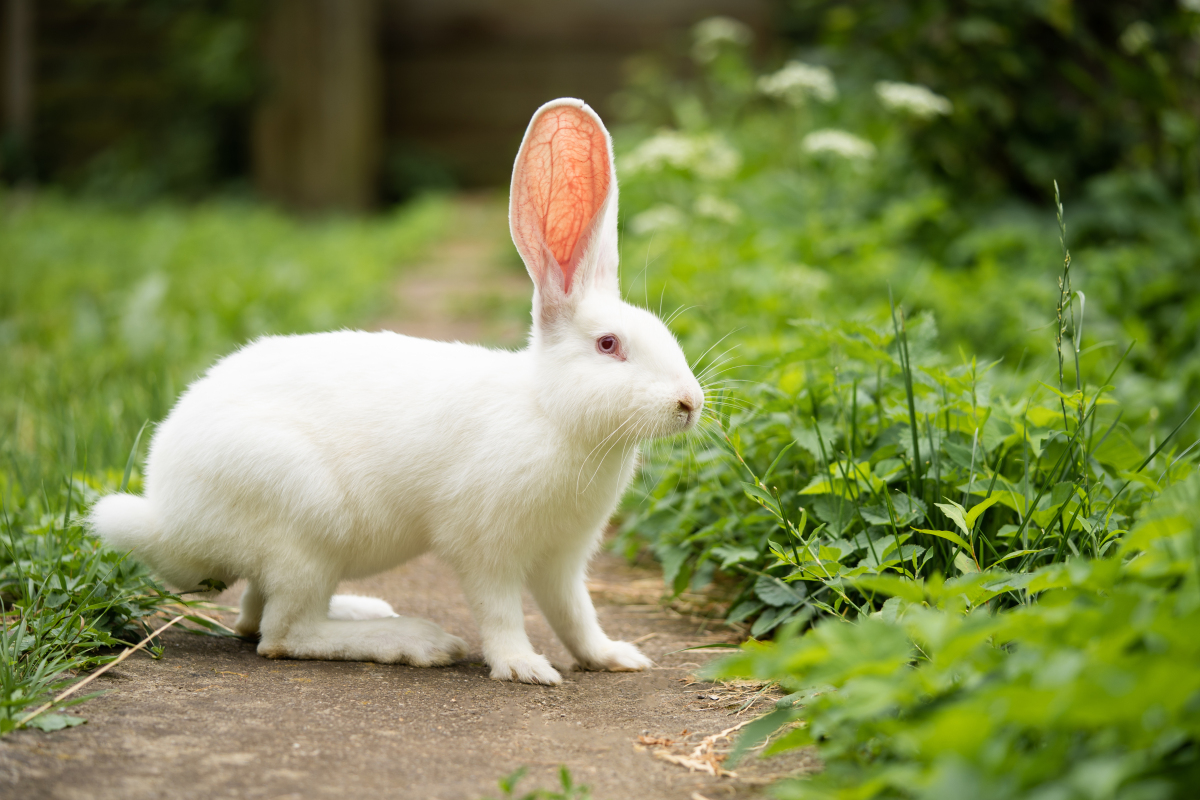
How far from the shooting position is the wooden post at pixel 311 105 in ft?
39.3

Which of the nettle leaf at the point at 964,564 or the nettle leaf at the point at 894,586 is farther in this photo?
the nettle leaf at the point at 964,564

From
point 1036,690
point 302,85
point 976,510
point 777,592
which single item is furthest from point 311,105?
point 1036,690

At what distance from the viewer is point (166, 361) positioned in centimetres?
437

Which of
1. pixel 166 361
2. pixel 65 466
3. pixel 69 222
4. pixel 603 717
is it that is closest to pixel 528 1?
pixel 69 222

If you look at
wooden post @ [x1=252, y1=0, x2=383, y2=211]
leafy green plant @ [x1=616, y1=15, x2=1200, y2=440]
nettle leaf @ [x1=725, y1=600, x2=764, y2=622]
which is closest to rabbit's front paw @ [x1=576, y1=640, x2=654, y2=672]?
nettle leaf @ [x1=725, y1=600, x2=764, y2=622]

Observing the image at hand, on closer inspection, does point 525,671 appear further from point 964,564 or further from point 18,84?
point 18,84

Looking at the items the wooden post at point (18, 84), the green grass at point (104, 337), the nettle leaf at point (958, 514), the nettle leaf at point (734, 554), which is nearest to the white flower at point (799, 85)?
the green grass at point (104, 337)

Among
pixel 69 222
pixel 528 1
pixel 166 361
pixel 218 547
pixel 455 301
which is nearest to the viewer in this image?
pixel 218 547

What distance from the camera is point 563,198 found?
7.98 feet

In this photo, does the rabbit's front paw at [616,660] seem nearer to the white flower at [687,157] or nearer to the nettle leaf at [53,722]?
the nettle leaf at [53,722]

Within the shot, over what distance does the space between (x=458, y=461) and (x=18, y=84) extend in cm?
1324

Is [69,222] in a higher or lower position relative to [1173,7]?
lower

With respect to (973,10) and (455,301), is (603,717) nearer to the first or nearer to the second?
(455,301)

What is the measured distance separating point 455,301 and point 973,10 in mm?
3397
